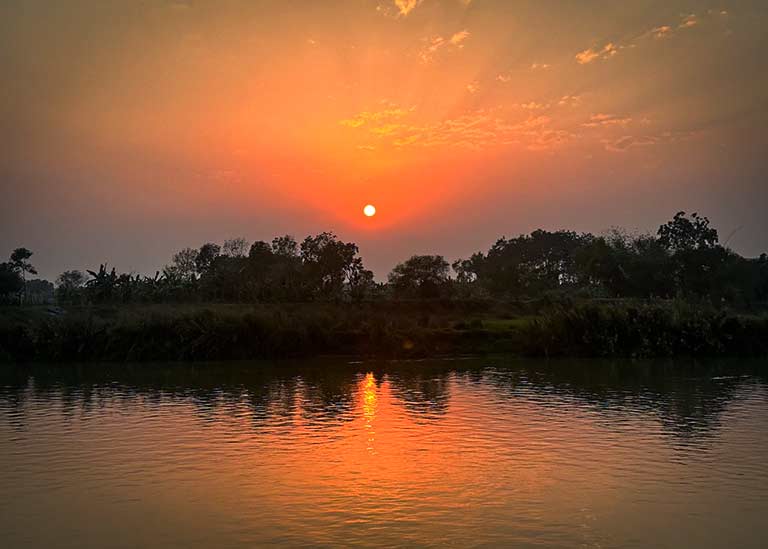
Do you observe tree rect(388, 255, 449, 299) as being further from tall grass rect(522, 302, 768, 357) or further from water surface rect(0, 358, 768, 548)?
water surface rect(0, 358, 768, 548)

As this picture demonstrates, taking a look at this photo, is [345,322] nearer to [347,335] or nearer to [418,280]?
[347,335]

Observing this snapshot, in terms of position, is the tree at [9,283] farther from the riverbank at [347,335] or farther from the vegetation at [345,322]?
the riverbank at [347,335]

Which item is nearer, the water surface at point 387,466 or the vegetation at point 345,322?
the water surface at point 387,466

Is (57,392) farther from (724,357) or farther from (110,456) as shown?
(724,357)

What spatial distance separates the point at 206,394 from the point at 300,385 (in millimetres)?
3722

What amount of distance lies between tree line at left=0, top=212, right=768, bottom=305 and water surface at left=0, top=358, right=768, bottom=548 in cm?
2872

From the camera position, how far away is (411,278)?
64.6 meters

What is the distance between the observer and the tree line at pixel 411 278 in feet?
181

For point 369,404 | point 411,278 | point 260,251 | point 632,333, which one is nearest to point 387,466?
point 369,404

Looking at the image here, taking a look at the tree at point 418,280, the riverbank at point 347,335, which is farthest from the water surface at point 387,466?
the tree at point 418,280

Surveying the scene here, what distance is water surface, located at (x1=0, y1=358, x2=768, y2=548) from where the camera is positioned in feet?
31.8

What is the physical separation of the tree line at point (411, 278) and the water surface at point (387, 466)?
28716mm

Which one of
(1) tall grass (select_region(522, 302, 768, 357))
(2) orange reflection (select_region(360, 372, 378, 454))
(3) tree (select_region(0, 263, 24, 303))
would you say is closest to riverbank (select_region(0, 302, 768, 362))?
(1) tall grass (select_region(522, 302, 768, 357))

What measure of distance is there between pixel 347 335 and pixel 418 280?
80.5 feet
